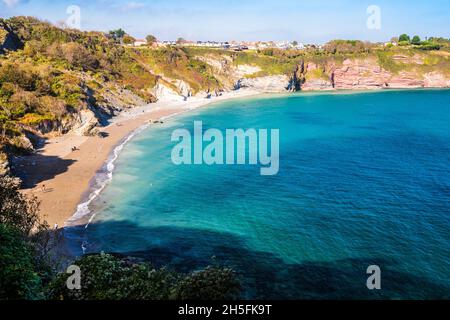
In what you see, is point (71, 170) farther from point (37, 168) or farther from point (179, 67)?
point (179, 67)

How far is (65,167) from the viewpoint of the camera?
61062 millimetres

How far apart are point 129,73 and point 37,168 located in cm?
9552

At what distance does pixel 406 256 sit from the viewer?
114 ft

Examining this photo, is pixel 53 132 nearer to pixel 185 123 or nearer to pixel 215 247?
pixel 185 123

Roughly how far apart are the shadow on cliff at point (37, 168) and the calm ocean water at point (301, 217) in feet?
31.7

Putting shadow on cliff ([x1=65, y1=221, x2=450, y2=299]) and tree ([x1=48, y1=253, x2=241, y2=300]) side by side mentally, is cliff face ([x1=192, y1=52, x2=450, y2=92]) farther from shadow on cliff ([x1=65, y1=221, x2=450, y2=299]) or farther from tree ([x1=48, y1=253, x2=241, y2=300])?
tree ([x1=48, y1=253, x2=241, y2=300])

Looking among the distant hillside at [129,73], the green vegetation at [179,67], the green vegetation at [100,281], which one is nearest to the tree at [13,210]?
the green vegetation at [100,281]

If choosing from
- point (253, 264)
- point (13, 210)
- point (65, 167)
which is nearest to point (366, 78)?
point (65, 167)

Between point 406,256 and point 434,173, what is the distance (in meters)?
28.6

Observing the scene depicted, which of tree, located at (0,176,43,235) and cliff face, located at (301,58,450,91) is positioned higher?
cliff face, located at (301,58,450,91)

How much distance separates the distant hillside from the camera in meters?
83.1

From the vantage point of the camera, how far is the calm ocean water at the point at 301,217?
32.4 metres

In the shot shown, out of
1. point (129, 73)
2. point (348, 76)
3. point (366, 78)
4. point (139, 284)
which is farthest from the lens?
point (348, 76)

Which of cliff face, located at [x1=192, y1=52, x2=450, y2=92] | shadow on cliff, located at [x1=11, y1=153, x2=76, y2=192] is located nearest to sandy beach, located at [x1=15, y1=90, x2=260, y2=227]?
shadow on cliff, located at [x1=11, y1=153, x2=76, y2=192]
